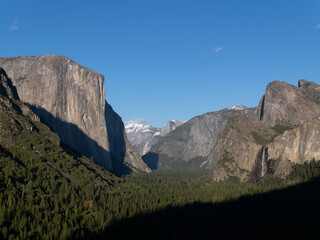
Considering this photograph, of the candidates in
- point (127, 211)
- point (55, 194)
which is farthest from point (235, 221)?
point (55, 194)

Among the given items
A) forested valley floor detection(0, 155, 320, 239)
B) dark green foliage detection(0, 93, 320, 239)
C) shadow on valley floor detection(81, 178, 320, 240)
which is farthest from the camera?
shadow on valley floor detection(81, 178, 320, 240)

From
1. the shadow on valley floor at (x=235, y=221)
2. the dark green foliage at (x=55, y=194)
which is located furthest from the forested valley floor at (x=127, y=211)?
the dark green foliage at (x=55, y=194)

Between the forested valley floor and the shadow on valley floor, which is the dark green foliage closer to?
the forested valley floor

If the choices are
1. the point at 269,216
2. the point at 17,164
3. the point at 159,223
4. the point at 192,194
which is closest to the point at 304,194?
the point at 269,216

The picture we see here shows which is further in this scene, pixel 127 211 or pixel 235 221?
pixel 127 211

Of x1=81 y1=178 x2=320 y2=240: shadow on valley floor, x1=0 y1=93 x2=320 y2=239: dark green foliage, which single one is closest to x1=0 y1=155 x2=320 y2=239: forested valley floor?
x1=81 y1=178 x2=320 y2=240: shadow on valley floor

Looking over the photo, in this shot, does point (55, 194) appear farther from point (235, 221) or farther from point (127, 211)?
point (235, 221)

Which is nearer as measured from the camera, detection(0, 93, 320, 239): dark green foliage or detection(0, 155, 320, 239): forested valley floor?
detection(0, 93, 320, 239): dark green foliage

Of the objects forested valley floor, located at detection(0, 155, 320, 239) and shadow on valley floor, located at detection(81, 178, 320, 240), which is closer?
forested valley floor, located at detection(0, 155, 320, 239)

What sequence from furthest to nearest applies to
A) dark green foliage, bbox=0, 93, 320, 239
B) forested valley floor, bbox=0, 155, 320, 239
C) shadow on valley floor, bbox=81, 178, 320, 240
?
shadow on valley floor, bbox=81, 178, 320, 240, forested valley floor, bbox=0, 155, 320, 239, dark green foliage, bbox=0, 93, 320, 239

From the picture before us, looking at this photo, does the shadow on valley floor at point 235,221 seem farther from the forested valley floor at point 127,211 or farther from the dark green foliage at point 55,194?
the dark green foliage at point 55,194
